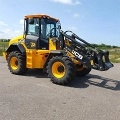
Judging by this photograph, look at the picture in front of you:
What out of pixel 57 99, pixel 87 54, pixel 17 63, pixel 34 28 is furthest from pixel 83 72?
pixel 57 99

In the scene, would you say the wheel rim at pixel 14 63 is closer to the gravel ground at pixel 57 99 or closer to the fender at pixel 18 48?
the fender at pixel 18 48

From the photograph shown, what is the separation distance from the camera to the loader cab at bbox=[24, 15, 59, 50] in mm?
10016

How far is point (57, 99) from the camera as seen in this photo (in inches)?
268

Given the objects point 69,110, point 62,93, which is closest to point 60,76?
point 62,93

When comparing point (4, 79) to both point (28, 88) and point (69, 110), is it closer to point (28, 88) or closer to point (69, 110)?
point (28, 88)

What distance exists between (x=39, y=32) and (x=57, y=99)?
4010mm

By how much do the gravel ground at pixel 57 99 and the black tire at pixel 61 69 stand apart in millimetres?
266

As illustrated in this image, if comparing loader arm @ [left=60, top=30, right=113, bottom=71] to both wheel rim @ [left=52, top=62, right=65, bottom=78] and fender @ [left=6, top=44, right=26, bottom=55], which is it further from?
fender @ [left=6, top=44, right=26, bottom=55]

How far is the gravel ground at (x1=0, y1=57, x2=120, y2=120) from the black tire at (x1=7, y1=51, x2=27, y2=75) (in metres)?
0.57

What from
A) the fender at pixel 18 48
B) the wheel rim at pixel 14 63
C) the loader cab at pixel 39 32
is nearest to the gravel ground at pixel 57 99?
the wheel rim at pixel 14 63

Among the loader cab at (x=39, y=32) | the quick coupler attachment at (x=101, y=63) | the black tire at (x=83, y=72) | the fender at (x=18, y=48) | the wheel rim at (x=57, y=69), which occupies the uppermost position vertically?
the loader cab at (x=39, y=32)

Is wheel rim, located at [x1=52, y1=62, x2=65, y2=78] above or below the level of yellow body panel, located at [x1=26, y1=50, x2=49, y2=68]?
below

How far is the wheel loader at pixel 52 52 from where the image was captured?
341 inches

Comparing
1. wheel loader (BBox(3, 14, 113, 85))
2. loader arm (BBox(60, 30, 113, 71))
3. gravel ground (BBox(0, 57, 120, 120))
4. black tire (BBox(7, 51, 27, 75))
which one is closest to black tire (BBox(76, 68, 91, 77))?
wheel loader (BBox(3, 14, 113, 85))
